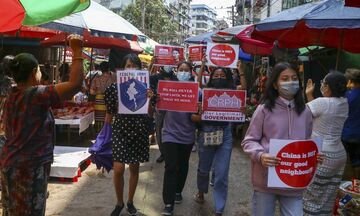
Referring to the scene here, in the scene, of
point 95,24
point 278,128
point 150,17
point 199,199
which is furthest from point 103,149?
point 150,17

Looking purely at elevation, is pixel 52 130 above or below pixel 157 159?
above

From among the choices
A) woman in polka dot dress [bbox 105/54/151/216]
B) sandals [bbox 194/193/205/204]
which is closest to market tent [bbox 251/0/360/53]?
woman in polka dot dress [bbox 105/54/151/216]

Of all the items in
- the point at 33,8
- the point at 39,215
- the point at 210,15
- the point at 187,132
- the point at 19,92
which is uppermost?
the point at 210,15

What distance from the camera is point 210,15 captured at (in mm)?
162375

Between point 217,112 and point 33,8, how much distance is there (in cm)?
251

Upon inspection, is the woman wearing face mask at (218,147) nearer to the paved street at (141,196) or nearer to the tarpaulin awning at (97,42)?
the paved street at (141,196)

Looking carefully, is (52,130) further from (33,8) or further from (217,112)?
(217,112)

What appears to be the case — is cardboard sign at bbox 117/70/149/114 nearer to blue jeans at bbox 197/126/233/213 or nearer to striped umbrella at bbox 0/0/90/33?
blue jeans at bbox 197/126/233/213

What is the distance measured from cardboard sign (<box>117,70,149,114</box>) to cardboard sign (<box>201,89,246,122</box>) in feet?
2.44

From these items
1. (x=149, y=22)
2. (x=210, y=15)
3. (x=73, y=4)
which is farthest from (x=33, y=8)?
(x=210, y=15)

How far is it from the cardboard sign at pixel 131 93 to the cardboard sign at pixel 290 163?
2.11m

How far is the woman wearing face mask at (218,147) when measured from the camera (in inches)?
197

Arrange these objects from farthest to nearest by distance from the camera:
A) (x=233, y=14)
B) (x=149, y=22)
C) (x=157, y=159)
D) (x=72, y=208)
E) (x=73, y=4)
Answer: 1. (x=233, y=14)
2. (x=149, y=22)
3. (x=157, y=159)
4. (x=72, y=208)
5. (x=73, y=4)

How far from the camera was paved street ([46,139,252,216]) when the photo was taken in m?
5.33
